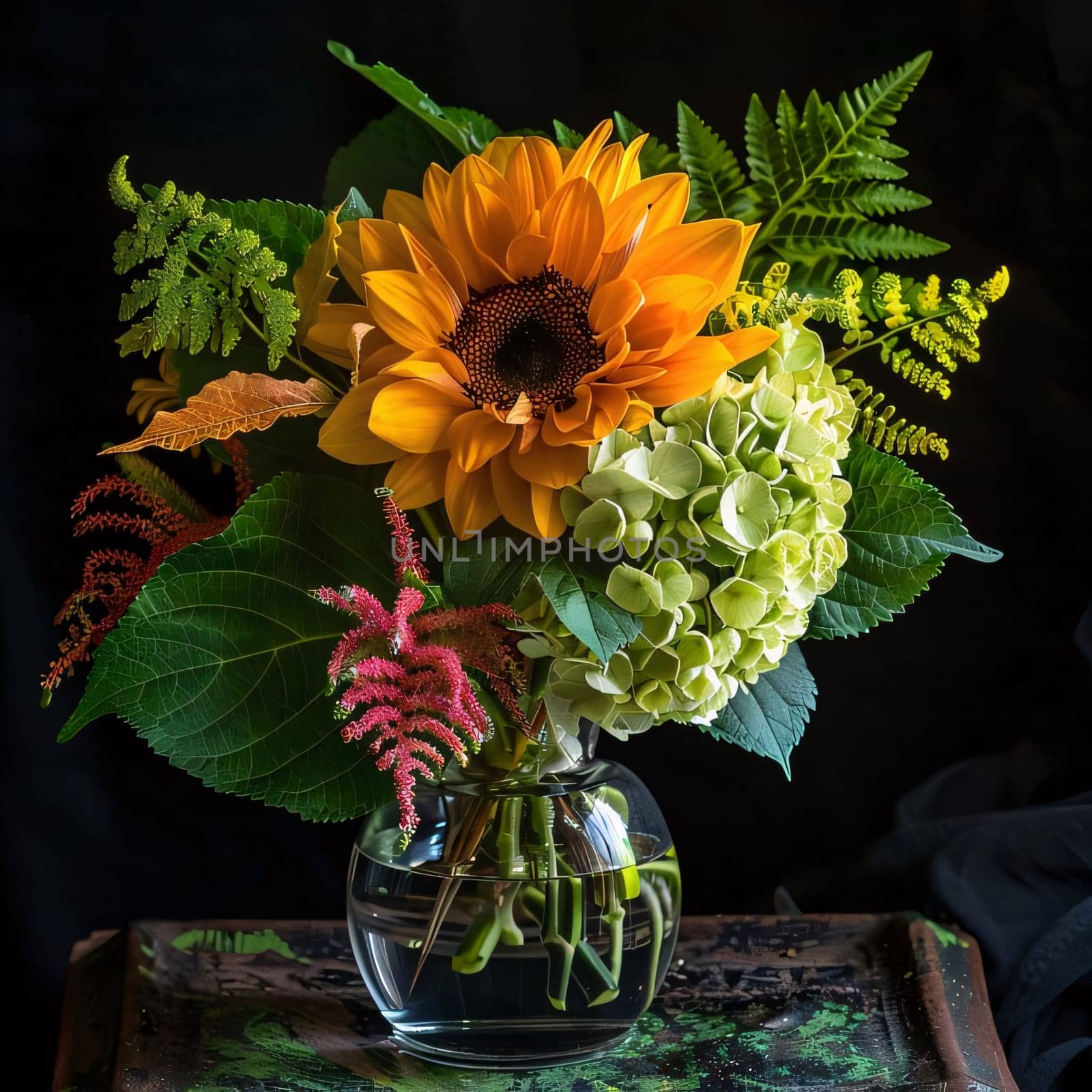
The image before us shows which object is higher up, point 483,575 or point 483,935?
point 483,575

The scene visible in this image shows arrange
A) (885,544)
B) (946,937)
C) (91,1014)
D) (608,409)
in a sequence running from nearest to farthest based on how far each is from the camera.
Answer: (608,409) → (885,544) → (91,1014) → (946,937)

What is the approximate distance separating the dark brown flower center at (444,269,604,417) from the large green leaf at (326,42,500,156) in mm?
121

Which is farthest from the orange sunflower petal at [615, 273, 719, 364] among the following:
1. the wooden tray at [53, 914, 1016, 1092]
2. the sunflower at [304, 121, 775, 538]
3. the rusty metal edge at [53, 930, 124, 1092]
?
the rusty metal edge at [53, 930, 124, 1092]

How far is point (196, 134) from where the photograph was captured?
3.09 ft

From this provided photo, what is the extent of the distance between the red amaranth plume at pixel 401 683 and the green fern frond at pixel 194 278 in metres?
0.14

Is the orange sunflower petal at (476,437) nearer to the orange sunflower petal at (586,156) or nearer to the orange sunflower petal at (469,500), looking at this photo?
the orange sunflower petal at (469,500)

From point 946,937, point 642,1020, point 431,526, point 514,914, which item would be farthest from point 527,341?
point 946,937

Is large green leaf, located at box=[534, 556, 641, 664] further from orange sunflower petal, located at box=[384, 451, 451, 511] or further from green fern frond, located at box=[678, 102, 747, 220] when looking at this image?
green fern frond, located at box=[678, 102, 747, 220]

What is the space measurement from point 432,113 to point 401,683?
1.04ft

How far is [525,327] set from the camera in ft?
2.02

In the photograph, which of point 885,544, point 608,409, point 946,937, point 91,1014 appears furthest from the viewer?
point 946,937

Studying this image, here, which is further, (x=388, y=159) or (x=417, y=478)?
(x=388, y=159)

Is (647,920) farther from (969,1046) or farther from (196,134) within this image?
(196,134)

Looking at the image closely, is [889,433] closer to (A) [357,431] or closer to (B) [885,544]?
(B) [885,544]
